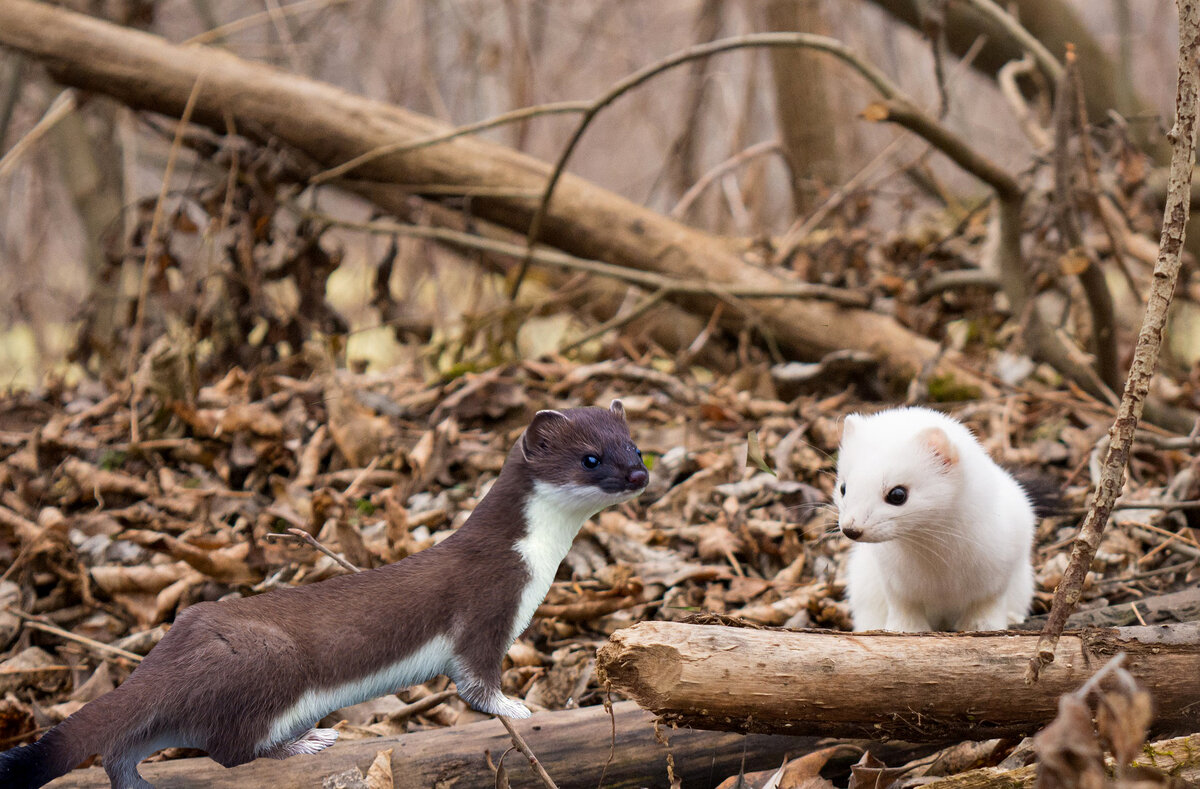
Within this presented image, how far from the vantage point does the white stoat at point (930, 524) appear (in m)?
Answer: 2.41

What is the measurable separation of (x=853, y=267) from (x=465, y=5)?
4296 mm

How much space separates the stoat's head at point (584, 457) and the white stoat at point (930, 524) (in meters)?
0.80

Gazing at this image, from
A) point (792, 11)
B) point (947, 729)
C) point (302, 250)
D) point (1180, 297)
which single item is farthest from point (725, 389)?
point (792, 11)

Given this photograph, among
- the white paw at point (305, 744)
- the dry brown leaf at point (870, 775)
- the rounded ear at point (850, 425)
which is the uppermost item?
the rounded ear at point (850, 425)

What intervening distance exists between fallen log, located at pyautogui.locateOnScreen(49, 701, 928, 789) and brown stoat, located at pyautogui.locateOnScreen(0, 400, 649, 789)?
0.66ft

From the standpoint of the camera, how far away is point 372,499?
3.72 m

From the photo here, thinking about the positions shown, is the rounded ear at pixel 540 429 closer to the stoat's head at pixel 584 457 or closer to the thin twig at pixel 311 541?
the stoat's head at pixel 584 457

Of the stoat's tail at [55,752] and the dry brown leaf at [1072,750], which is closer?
the dry brown leaf at [1072,750]

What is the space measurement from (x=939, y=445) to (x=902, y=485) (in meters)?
0.13

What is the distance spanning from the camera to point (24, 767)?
4.77 feet

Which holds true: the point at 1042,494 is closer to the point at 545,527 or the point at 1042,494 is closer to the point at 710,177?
the point at 545,527

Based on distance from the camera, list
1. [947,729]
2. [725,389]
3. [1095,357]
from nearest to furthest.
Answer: [947,729] → [1095,357] → [725,389]

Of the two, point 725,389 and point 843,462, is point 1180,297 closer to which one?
point 725,389

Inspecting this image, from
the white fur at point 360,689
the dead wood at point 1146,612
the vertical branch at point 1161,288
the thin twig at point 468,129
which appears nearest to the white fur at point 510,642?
the white fur at point 360,689
